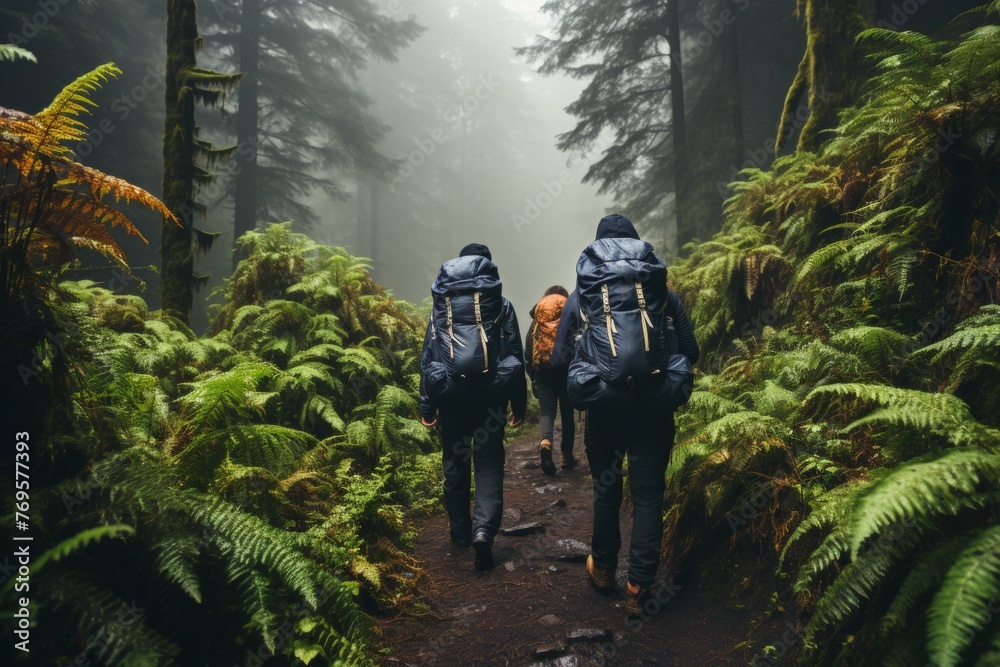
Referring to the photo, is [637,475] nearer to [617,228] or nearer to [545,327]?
[617,228]

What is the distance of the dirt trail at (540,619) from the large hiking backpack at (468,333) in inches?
60.7

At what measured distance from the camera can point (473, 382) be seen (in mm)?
3992

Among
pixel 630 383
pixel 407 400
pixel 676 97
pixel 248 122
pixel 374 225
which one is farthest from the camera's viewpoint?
pixel 374 225

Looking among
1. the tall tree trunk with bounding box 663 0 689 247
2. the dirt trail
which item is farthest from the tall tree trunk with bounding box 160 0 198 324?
the tall tree trunk with bounding box 663 0 689 247

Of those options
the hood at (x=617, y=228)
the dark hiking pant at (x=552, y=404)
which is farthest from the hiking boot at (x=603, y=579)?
the dark hiking pant at (x=552, y=404)

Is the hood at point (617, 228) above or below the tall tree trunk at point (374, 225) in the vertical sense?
below

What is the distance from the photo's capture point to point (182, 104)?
7.11 metres

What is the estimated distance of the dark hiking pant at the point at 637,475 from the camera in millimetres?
3420

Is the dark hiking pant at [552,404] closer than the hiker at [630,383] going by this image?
No

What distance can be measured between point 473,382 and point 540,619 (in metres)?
1.79

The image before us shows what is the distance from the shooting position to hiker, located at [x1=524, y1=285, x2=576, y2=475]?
21.8 ft

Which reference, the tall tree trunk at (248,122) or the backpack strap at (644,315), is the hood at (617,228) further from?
the tall tree trunk at (248,122)

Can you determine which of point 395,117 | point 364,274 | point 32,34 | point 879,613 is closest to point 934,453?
point 879,613

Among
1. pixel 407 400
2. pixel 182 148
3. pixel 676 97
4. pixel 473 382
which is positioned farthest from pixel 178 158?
pixel 676 97
